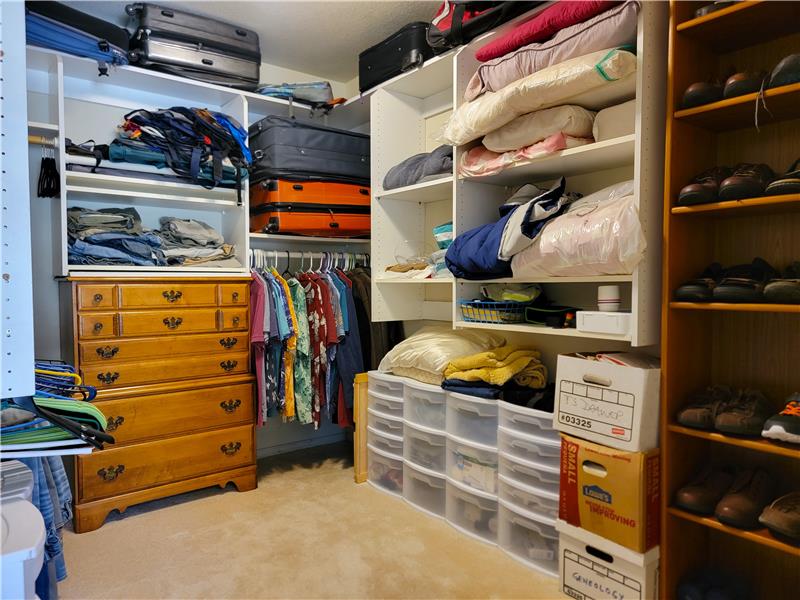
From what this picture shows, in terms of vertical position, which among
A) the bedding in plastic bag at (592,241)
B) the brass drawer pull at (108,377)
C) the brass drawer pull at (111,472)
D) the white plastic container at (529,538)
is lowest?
the white plastic container at (529,538)

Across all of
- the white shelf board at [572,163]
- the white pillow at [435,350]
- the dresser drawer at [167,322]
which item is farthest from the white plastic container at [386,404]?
the white shelf board at [572,163]

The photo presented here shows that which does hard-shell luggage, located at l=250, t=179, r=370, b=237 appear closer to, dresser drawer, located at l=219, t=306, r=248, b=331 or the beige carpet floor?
dresser drawer, located at l=219, t=306, r=248, b=331

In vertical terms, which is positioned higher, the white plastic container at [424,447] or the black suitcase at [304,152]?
the black suitcase at [304,152]

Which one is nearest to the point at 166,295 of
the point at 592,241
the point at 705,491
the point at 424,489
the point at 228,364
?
the point at 228,364

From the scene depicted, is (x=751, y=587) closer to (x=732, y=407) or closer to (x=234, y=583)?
(x=732, y=407)

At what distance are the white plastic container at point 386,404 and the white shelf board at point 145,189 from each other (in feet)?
4.36

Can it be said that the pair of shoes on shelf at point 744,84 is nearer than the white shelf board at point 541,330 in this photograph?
Yes

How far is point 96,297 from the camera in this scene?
2.33 m

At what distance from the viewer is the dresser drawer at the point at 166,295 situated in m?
2.42

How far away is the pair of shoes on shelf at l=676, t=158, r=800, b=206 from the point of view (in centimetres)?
144

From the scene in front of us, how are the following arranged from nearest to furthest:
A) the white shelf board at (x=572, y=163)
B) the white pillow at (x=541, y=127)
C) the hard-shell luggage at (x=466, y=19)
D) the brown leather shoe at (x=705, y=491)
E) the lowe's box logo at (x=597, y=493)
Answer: the brown leather shoe at (x=705, y=491), the lowe's box logo at (x=597, y=493), the white shelf board at (x=572, y=163), the white pillow at (x=541, y=127), the hard-shell luggage at (x=466, y=19)

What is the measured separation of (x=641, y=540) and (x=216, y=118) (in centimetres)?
272

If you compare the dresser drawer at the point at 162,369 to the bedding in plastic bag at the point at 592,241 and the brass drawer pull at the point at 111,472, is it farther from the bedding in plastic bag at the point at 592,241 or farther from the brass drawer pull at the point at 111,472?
the bedding in plastic bag at the point at 592,241

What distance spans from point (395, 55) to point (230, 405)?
2.09 m
